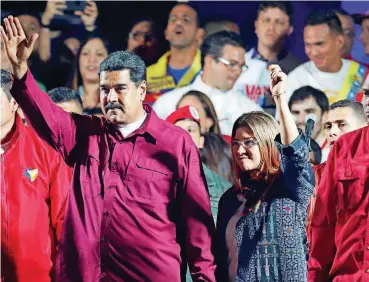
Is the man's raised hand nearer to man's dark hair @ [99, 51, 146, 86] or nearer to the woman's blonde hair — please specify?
man's dark hair @ [99, 51, 146, 86]

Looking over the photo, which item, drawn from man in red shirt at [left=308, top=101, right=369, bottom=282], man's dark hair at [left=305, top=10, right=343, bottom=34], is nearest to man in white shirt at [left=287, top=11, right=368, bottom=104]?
man's dark hair at [left=305, top=10, right=343, bottom=34]

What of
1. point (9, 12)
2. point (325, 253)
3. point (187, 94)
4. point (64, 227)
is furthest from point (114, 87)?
point (9, 12)

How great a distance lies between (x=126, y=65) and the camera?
4.13m

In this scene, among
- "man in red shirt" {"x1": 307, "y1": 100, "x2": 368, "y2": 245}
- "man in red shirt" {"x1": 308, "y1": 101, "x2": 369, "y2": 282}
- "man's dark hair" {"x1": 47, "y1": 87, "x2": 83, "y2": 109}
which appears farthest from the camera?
"man's dark hair" {"x1": 47, "y1": 87, "x2": 83, "y2": 109}

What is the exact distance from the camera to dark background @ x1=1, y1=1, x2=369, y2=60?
6.58 metres

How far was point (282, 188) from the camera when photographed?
4.00 m

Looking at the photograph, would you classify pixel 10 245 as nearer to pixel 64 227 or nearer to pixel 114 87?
pixel 64 227

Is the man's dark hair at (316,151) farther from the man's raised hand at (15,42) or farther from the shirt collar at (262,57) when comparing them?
the man's raised hand at (15,42)

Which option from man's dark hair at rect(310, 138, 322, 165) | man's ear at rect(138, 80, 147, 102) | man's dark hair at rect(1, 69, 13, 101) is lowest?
man's dark hair at rect(310, 138, 322, 165)

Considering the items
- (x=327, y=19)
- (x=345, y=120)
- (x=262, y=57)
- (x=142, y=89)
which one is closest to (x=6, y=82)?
(x=142, y=89)

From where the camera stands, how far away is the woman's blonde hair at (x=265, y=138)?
4031 millimetres

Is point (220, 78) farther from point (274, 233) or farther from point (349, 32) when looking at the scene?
point (274, 233)

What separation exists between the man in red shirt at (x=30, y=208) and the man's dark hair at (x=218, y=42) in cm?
246

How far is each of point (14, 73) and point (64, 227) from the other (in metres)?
0.66
